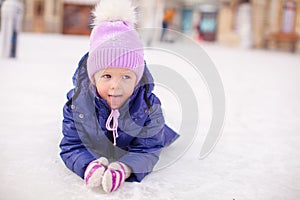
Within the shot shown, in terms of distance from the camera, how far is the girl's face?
1193 mm

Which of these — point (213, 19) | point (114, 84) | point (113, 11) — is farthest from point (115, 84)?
point (213, 19)

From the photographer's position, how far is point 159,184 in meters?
1.22

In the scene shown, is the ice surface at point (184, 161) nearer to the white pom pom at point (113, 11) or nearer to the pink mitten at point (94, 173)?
the pink mitten at point (94, 173)

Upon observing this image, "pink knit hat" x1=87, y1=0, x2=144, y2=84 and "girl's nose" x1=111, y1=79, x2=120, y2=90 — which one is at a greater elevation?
"pink knit hat" x1=87, y1=0, x2=144, y2=84

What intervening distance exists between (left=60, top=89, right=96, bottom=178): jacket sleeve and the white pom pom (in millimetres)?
301

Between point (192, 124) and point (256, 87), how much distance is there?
7.93 ft

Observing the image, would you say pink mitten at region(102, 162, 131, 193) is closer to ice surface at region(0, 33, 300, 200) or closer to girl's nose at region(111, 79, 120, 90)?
ice surface at region(0, 33, 300, 200)

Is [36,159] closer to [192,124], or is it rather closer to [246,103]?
[192,124]

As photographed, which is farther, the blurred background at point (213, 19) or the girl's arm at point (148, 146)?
the blurred background at point (213, 19)

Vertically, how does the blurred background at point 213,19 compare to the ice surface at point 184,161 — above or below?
above

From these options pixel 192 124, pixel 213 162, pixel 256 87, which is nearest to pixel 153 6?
pixel 256 87

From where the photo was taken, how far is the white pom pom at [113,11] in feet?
4.05

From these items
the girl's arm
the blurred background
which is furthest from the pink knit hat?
the blurred background

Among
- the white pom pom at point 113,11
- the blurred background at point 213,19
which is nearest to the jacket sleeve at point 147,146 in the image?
the white pom pom at point 113,11
